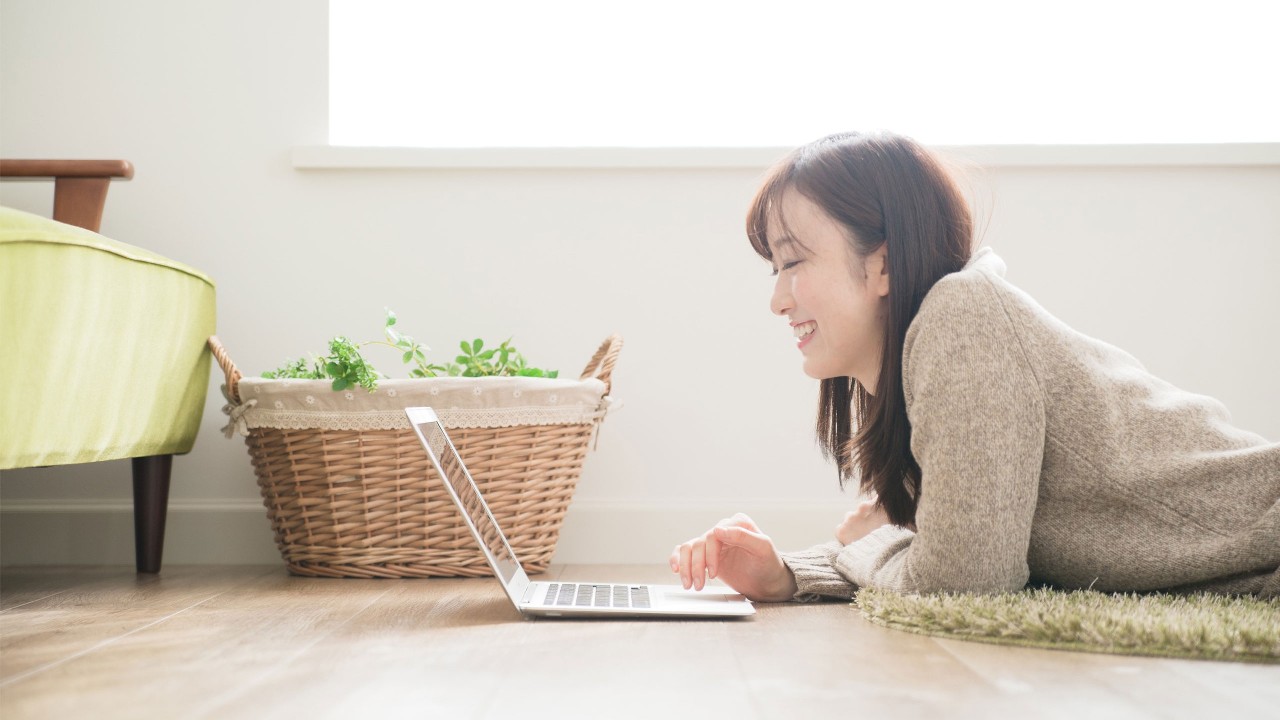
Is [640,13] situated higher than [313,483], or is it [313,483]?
[640,13]

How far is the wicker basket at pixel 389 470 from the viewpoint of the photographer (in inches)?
59.5

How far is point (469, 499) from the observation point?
123cm

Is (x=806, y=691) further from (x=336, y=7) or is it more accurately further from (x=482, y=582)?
(x=336, y=7)

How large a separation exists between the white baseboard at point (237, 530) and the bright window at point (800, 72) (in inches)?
28.7

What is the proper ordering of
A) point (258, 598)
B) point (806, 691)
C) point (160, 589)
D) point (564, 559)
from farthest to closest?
1. point (564, 559)
2. point (160, 589)
3. point (258, 598)
4. point (806, 691)

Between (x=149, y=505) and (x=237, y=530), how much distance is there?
0.25 metres

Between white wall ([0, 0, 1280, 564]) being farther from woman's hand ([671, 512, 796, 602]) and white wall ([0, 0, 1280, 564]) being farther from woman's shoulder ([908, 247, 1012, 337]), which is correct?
woman's shoulder ([908, 247, 1012, 337])

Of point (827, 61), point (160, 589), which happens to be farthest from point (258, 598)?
point (827, 61)

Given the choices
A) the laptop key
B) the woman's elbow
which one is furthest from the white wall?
the woman's elbow

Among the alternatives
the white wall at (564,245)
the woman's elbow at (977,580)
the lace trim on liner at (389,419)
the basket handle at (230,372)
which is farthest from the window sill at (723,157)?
→ the woman's elbow at (977,580)

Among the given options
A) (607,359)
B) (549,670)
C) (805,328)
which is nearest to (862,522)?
(805,328)

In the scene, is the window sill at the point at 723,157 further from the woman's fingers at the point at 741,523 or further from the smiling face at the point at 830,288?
the woman's fingers at the point at 741,523

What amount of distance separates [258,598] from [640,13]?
4.42 ft

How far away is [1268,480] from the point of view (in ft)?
3.40
